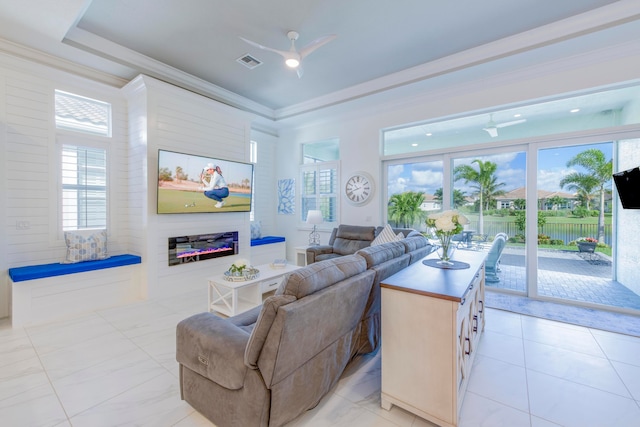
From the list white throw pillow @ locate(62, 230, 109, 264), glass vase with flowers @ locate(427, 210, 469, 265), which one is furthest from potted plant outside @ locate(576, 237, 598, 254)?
white throw pillow @ locate(62, 230, 109, 264)

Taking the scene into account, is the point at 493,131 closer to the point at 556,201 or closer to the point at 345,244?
the point at 556,201

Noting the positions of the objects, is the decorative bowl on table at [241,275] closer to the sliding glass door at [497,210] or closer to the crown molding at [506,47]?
the sliding glass door at [497,210]

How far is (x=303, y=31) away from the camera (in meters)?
3.26

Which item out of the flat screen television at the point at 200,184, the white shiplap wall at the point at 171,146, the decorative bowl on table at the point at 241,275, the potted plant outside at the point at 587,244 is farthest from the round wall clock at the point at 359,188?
the potted plant outside at the point at 587,244

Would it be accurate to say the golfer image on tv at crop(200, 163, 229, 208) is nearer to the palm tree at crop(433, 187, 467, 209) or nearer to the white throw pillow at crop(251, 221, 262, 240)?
the white throw pillow at crop(251, 221, 262, 240)

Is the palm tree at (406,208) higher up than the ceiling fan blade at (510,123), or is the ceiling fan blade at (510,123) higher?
the ceiling fan blade at (510,123)

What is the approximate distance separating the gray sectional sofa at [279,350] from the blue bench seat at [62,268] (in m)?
2.59

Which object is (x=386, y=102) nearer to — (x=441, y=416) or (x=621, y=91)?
(x=621, y=91)

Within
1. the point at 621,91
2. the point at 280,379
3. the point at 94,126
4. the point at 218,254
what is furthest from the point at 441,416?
the point at 94,126

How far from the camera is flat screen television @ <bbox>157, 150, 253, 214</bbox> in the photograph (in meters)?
4.00

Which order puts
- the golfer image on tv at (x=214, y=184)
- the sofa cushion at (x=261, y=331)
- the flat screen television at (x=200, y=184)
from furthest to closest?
the golfer image on tv at (x=214, y=184)
the flat screen television at (x=200, y=184)
the sofa cushion at (x=261, y=331)

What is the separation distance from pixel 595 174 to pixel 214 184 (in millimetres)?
5465

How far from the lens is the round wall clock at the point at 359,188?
5.26 metres

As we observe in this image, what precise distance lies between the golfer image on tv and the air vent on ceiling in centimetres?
164
